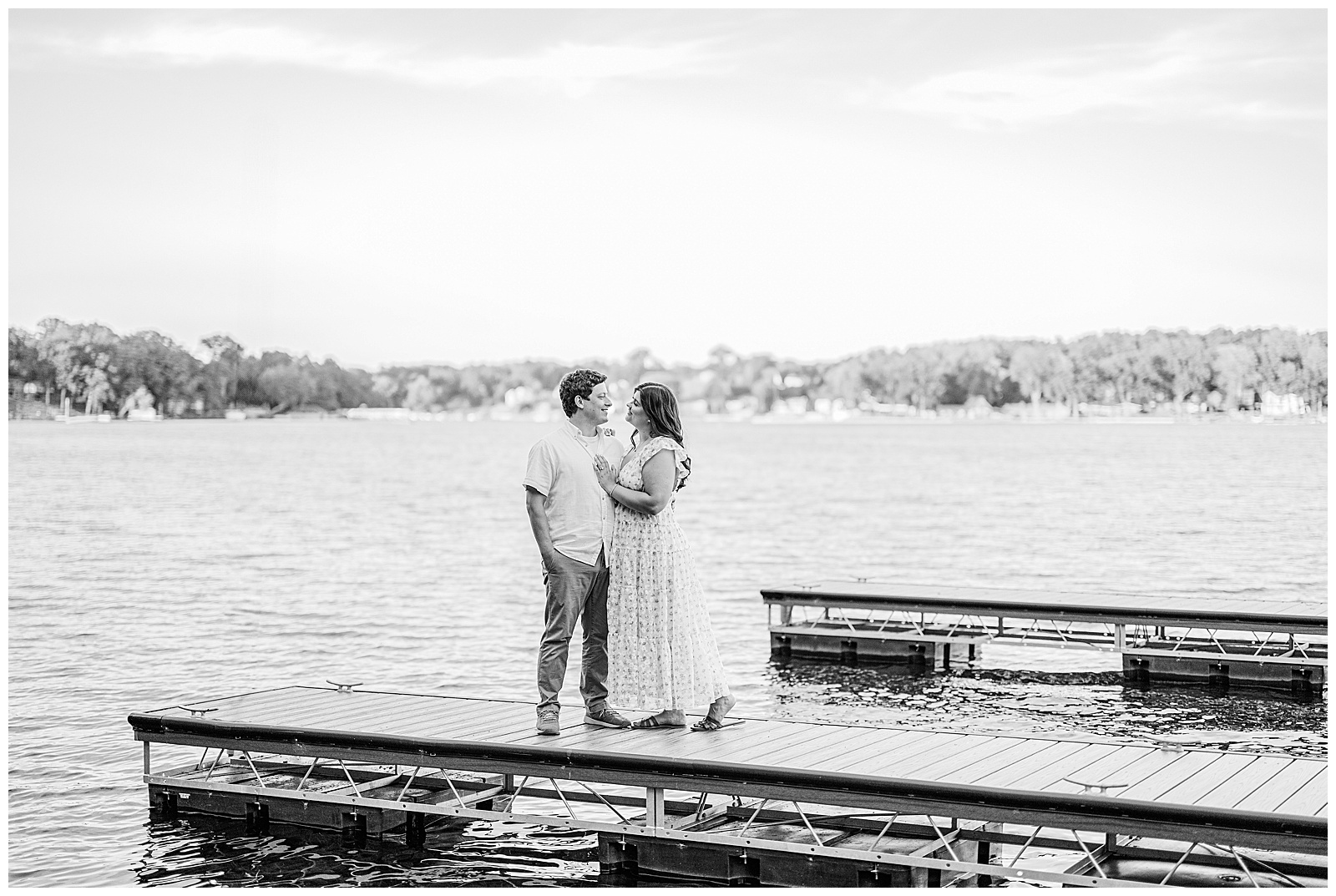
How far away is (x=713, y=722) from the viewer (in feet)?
29.6

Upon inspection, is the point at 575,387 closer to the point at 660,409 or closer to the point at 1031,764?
the point at 660,409

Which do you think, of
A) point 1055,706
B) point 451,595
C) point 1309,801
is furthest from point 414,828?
point 451,595

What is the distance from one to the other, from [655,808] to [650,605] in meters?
1.21

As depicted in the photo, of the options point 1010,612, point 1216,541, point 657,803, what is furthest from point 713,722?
point 1216,541

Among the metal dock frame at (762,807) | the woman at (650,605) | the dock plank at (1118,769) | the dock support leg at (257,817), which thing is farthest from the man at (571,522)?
the dock plank at (1118,769)

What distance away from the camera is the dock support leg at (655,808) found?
8547 mm

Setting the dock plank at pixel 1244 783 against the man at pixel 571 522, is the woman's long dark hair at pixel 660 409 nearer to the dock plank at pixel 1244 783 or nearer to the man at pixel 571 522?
the man at pixel 571 522

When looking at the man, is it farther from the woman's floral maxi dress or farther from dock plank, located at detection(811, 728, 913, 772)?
dock plank, located at detection(811, 728, 913, 772)

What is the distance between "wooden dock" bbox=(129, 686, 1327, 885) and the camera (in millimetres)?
7449

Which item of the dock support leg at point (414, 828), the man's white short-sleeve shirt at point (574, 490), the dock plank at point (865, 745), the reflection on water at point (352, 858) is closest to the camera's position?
the dock plank at point (865, 745)

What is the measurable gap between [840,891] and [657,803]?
1325 millimetres

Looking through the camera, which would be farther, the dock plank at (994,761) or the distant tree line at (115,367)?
the distant tree line at (115,367)

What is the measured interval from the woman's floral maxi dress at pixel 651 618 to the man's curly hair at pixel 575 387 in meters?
0.47

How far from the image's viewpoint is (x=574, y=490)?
8.74 metres
